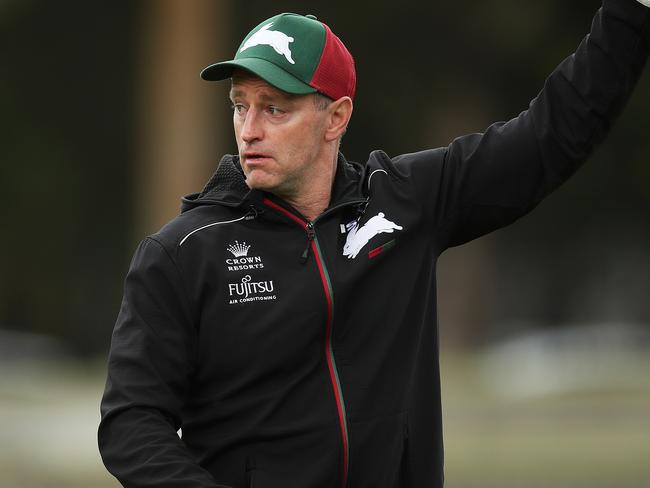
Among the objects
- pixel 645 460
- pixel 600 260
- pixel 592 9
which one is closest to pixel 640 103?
pixel 592 9

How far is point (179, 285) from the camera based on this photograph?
12.6 ft

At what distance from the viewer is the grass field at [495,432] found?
11.7 metres

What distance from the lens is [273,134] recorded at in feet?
13.2

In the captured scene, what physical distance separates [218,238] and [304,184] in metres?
0.32

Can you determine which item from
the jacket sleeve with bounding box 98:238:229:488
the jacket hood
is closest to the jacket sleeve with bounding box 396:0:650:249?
the jacket hood

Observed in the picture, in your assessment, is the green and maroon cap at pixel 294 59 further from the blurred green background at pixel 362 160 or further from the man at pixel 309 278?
the blurred green background at pixel 362 160

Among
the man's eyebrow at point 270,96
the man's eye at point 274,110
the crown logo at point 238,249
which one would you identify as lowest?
the crown logo at point 238,249

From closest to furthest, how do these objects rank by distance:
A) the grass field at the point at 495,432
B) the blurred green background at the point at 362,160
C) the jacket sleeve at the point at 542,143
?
the jacket sleeve at the point at 542,143 < the grass field at the point at 495,432 < the blurred green background at the point at 362,160

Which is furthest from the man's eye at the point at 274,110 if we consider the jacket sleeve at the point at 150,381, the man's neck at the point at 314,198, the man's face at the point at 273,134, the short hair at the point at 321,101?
the jacket sleeve at the point at 150,381

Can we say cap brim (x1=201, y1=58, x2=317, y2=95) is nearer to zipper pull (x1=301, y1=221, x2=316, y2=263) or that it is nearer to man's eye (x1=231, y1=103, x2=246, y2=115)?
man's eye (x1=231, y1=103, x2=246, y2=115)

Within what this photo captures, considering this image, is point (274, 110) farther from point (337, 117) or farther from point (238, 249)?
point (238, 249)

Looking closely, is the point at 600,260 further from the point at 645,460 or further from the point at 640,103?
the point at 645,460

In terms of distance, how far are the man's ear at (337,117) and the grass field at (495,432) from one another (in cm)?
697

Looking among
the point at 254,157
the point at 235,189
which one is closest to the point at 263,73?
the point at 254,157
